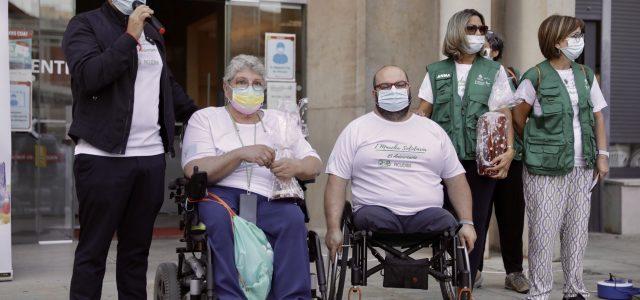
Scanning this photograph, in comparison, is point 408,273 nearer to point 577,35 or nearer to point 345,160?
point 345,160


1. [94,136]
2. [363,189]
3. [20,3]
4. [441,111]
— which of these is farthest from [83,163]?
[20,3]

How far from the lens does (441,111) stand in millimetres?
6180

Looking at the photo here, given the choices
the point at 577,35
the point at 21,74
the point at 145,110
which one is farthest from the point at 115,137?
the point at 21,74

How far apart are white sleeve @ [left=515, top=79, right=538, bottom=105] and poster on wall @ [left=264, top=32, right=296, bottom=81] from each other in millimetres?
4002

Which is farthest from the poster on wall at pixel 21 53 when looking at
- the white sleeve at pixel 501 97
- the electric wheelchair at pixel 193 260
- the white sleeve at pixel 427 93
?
the white sleeve at pixel 501 97

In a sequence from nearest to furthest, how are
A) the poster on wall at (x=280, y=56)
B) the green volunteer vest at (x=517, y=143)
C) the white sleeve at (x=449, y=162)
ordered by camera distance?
1. the white sleeve at (x=449, y=162)
2. the green volunteer vest at (x=517, y=143)
3. the poster on wall at (x=280, y=56)

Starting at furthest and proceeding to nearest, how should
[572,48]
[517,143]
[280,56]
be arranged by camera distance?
[280,56], [517,143], [572,48]

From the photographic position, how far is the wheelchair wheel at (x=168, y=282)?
4.83 m

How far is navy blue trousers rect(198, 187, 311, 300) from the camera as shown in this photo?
4617 mm

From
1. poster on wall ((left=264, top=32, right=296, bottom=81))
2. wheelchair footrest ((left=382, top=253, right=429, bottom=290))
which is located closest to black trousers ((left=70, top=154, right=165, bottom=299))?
wheelchair footrest ((left=382, top=253, right=429, bottom=290))

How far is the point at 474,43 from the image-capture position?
240 inches

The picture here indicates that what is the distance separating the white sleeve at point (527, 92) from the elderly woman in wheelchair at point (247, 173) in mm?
1612

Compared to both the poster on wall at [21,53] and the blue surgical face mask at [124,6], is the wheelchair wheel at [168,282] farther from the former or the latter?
the poster on wall at [21,53]

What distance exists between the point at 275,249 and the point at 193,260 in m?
0.42
